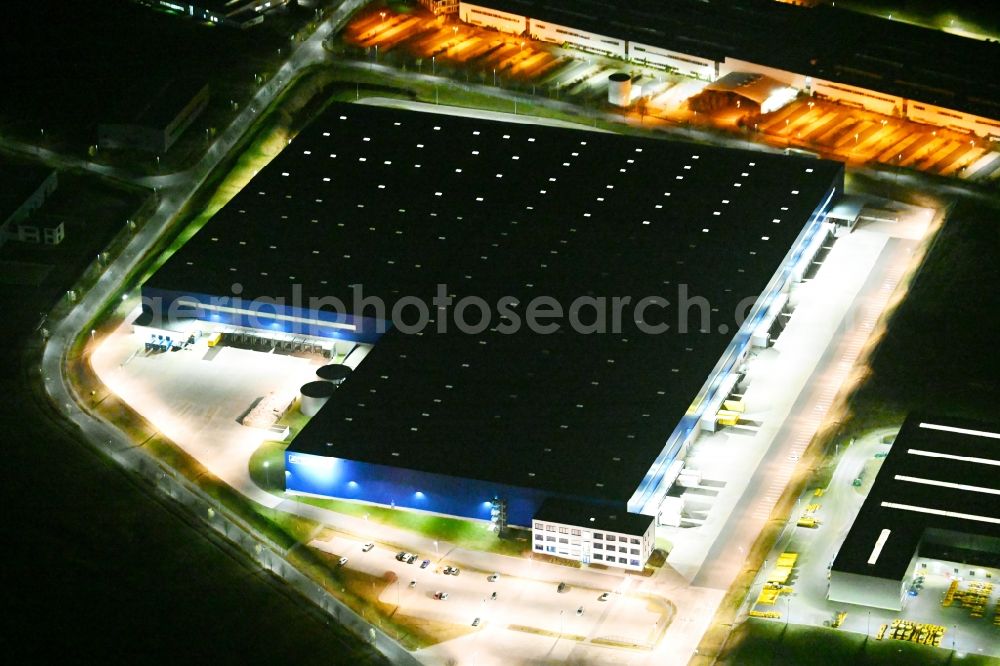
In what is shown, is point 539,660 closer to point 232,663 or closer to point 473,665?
point 473,665

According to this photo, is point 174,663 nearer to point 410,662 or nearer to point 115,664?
point 115,664

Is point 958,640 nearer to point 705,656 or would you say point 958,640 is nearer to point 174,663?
point 705,656

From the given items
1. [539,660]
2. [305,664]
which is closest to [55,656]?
[305,664]

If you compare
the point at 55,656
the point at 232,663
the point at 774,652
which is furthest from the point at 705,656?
the point at 55,656

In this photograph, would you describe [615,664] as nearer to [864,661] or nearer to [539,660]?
[539,660]

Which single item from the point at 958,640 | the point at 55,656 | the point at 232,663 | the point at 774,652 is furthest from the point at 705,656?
the point at 55,656

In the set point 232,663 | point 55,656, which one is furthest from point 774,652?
point 55,656
